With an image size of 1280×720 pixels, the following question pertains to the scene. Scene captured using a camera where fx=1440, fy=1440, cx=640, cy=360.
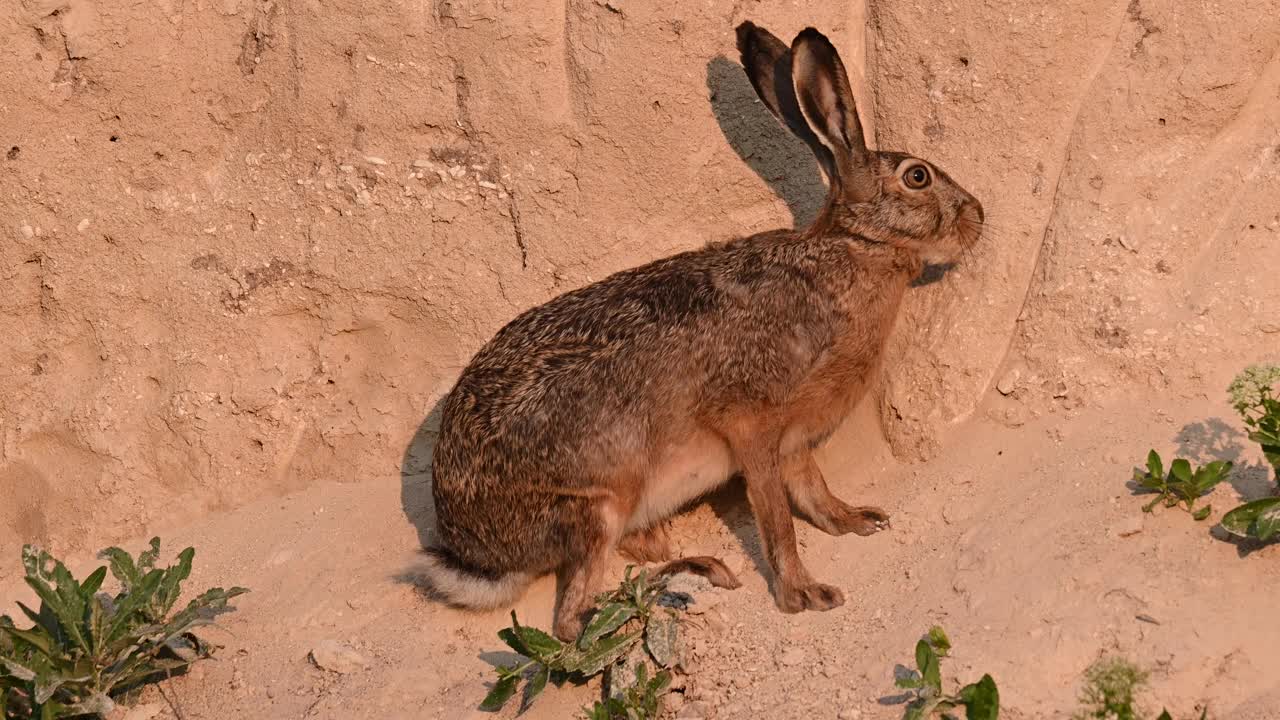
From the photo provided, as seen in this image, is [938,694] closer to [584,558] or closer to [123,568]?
[584,558]

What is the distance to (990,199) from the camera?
6.04 metres

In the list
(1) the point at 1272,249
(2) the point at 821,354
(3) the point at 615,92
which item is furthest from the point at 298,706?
(1) the point at 1272,249

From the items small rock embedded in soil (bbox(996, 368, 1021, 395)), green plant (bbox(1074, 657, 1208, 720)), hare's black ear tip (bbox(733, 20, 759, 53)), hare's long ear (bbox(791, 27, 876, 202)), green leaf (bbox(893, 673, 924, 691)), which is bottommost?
green leaf (bbox(893, 673, 924, 691))

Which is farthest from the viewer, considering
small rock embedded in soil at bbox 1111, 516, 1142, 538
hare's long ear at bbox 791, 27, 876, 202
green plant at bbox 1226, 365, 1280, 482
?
hare's long ear at bbox 791, 27, 876, 202

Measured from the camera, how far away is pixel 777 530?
5609mm

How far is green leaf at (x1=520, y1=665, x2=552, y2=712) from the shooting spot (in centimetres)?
503

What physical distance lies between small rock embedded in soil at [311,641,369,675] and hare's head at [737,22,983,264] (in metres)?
2.57

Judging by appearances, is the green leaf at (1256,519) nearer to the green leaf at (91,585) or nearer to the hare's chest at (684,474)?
the hare's chest at (684,474)

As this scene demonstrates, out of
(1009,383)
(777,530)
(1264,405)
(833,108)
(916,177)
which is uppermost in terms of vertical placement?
(833,108)

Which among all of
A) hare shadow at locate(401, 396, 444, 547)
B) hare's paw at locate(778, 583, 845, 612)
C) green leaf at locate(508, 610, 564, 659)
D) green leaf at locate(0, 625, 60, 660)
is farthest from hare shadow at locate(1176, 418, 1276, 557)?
green leaf at locate(0, 625, 60, 660)

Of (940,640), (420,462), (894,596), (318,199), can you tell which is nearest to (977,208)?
(894,596)

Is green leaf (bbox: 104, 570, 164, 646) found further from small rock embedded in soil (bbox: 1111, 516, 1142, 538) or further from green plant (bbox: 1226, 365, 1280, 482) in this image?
green plant (bbox: 1226, 365, 1280, 482)

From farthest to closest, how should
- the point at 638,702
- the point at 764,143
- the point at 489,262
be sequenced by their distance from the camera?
the point at 489,262 → the point at 764,143 → the point at 638,702

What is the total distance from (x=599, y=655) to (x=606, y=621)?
0.13 metres
